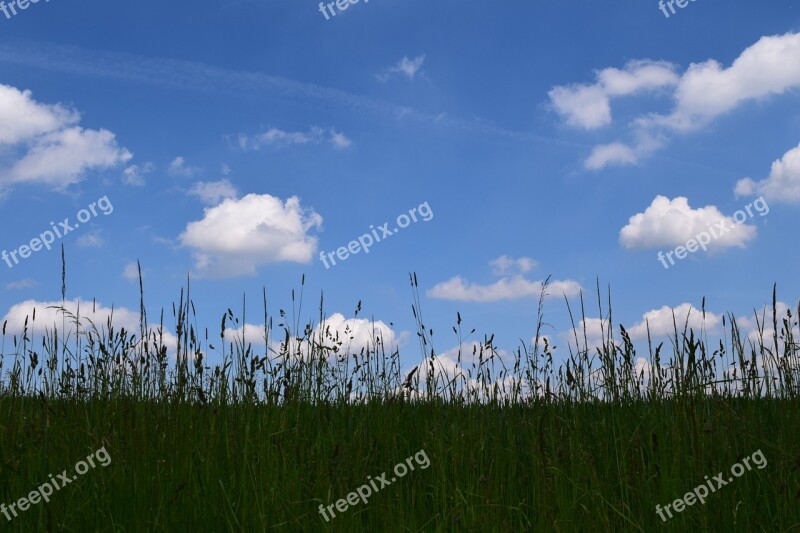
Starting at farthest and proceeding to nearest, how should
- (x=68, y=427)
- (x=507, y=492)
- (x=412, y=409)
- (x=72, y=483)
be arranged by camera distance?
(x=412, y=409) < (x=68, y=427) < (x=507, y=492) < (x=72, y=483)

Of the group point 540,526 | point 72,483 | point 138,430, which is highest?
point 138,430

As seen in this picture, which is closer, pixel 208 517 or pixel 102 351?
pixel 208 517

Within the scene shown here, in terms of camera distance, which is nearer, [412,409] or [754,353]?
[754,353]

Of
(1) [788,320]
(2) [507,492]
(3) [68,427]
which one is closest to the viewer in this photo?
(2) [507,492]

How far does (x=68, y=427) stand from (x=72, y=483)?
84cm

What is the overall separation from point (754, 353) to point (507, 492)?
1907 mm

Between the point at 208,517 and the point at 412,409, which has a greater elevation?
the point at 412,409

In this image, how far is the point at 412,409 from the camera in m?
5.02

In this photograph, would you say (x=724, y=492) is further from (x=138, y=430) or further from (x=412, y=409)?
(x=138, y=430)

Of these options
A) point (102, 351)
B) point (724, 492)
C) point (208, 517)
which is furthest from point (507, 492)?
point (102, 351)

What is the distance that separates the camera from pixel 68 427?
402cm

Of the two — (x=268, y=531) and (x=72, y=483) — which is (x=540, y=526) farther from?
(x=72, y=483)

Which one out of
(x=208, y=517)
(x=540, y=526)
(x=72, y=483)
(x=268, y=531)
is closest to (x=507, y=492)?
(x=540, y=526)

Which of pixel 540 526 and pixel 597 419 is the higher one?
pixel 597 419
